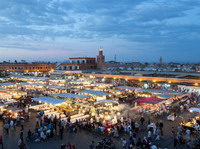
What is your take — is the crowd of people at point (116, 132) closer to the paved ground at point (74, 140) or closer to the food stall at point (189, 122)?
the paved ground at point (74, 140)

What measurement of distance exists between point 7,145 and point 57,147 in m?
2.47

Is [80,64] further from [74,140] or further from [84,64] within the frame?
[74,140]

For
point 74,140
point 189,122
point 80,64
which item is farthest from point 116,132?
point 80,64

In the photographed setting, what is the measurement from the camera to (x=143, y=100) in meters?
15.3

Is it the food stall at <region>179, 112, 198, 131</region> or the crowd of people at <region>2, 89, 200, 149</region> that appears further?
the food stall at <region>179, 112, 198, 131</region>

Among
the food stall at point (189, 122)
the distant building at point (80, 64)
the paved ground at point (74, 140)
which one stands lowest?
the paved ground at point (74, 140)

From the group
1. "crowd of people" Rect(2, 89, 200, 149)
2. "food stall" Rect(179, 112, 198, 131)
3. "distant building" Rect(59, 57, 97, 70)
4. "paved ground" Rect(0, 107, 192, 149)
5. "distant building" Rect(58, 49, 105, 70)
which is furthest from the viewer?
"distant building" Rect(58, 49, 105, 70)

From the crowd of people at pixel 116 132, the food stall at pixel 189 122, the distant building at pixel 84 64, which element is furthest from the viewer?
the distant building at pixel 84 64

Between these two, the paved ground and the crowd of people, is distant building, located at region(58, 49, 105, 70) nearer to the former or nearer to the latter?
the crowd of people

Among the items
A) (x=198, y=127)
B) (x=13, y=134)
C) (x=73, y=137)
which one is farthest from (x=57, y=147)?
(x=198, y=127)

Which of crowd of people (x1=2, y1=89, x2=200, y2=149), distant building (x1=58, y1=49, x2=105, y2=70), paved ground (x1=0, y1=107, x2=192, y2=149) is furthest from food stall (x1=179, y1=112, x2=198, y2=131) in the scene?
distant building (x1=58, y1=49, x2=105, y2=70)

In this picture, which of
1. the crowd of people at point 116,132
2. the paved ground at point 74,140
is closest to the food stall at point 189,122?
the crowd of people at point 116,132

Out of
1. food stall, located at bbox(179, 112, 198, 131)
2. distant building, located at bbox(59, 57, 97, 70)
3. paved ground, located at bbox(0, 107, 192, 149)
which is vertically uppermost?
distant building, located at bbox(59, 57, 97, 70)

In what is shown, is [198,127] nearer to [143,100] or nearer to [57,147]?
[143,100]
